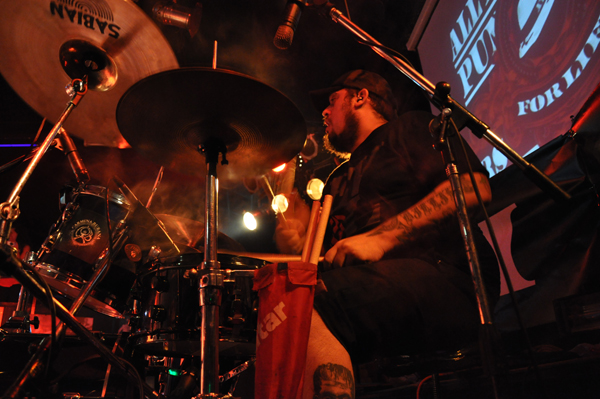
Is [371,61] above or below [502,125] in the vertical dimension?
above

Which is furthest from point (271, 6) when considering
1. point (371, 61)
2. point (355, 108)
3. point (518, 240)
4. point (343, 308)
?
point (343, 308)

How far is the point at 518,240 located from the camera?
5.81 ft

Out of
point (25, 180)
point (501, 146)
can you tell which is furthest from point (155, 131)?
point (501, 146)

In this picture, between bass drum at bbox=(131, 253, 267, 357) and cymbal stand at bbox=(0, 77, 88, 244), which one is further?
bass drum at bbox=(131, 253, 267, 357)

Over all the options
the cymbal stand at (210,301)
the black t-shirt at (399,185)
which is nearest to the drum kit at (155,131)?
the cymbal stand at (210,301)

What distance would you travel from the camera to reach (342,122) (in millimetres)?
2135

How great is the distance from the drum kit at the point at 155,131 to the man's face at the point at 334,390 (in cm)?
29

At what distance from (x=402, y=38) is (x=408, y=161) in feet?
7.34

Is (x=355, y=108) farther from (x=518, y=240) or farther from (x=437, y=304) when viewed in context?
(x=437, y=304)

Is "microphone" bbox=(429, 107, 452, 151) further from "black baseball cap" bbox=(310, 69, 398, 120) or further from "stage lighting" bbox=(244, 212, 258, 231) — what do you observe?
"stage lighting" bbox=(244, 212, 258, 231)

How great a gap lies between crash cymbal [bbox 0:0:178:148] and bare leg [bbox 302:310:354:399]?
120cm

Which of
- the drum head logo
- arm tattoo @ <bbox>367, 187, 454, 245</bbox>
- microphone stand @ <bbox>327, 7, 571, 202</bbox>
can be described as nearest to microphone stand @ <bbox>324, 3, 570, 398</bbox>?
microphone stand @ <bbox>327, 7, 571, 202</bbox>

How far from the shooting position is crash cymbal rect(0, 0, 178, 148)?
1.45m

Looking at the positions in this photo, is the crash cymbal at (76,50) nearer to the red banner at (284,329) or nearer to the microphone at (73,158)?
the microphone at (73,158)
